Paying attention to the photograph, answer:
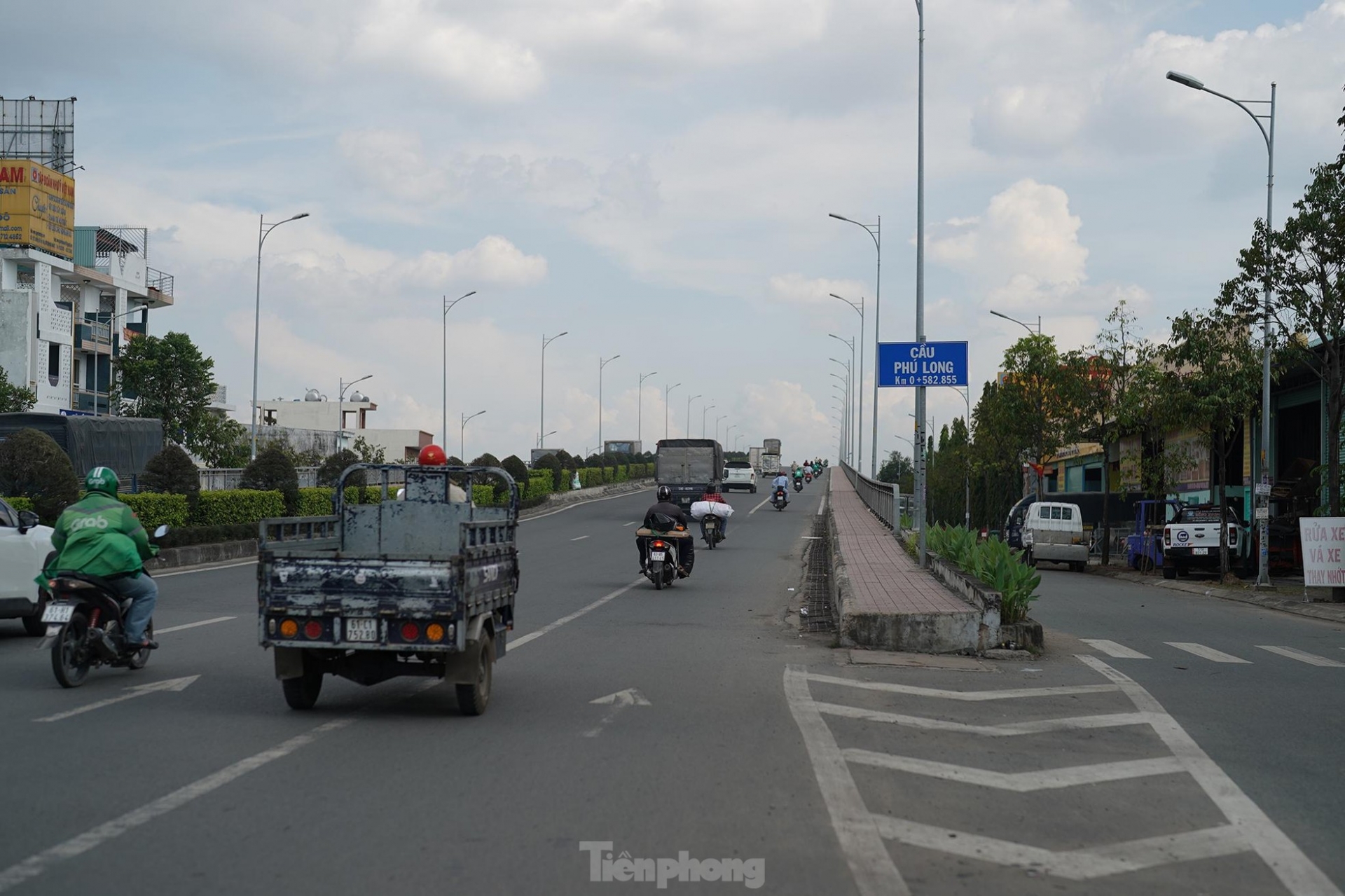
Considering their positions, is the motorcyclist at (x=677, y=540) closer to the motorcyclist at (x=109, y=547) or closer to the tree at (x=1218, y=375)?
the motorcyclist at (x=109, y=547)

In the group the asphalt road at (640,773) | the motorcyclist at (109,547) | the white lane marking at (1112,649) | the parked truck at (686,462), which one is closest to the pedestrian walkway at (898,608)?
the asphalt road at (640,773)

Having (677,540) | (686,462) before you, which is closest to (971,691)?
(677,540)

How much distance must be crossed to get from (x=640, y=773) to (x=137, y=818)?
271 centimetres

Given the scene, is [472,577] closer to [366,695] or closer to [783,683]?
[366,695]

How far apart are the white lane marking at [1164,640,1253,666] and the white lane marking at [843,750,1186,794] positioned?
670 centimetres

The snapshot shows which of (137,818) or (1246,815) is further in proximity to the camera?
(1246,815)

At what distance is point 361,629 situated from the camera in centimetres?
864

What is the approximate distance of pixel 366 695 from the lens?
32.6 ft

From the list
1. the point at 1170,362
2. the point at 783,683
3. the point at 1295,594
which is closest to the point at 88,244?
the point at 1170,362

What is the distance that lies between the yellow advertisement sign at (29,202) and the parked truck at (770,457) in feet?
204

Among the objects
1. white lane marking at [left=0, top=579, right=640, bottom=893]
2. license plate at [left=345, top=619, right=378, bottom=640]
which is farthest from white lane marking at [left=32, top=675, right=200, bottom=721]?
license plate at [left=345, top=619, right=378, bottom=640]

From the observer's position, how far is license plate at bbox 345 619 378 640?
28.3 feet

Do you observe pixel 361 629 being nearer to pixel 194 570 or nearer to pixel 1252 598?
pixel 194 570

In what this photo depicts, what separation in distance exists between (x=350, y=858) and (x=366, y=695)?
4.61 metres
